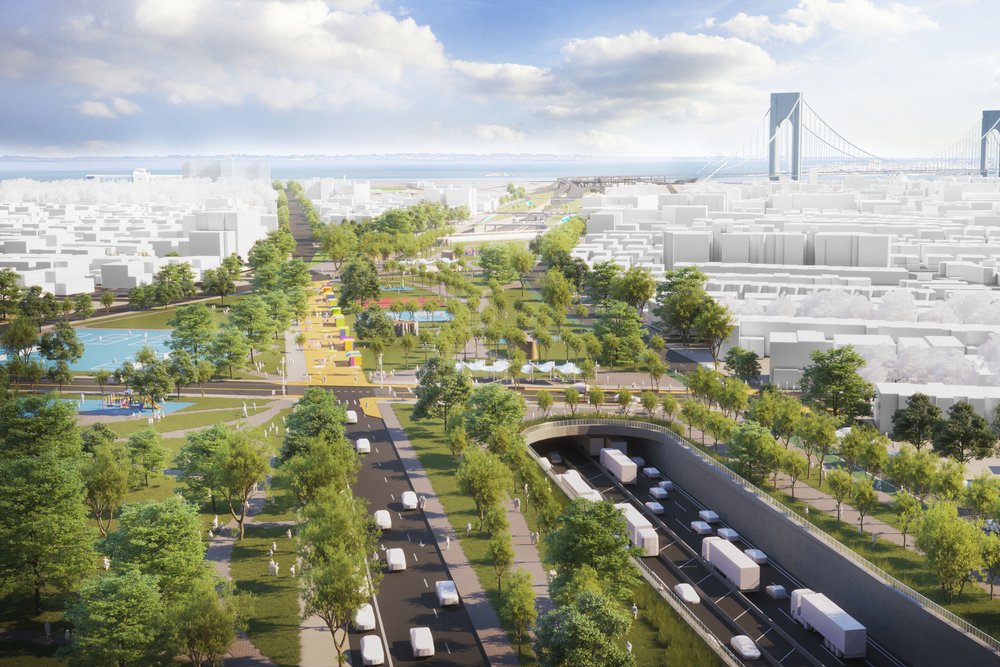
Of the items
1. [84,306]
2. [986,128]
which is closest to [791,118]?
[986,128]

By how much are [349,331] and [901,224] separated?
5389 cm

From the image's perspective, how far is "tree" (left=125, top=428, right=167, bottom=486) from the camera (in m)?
29.3

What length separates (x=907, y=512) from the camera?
81.7 ft

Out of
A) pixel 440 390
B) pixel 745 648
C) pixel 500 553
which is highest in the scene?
pixel 440 390

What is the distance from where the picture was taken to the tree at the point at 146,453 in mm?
29312

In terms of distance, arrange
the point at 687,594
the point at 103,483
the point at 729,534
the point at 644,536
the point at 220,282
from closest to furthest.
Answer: the point at 687,594 < the point at 103,483 < the point at 644,536 < the point at 729,534 < the point at 220,282

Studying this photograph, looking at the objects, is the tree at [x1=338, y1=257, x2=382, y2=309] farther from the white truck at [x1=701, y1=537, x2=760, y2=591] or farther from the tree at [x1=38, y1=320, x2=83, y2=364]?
the white truck at [x1=701, y1=537, x2=760, y2=591]

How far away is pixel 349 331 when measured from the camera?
55.2 metres

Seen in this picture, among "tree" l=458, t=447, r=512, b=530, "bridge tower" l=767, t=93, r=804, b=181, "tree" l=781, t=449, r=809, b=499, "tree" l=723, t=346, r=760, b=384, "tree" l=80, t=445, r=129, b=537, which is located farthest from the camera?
"bridge tower" l=767, t=93, r=804, b=181

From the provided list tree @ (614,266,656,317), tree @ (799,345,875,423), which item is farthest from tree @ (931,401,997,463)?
tree @ (614,266,656,317)

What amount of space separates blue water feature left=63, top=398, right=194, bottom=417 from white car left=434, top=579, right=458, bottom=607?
68.6ft

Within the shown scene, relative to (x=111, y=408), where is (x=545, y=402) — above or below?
above

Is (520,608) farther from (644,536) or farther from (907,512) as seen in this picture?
(907,512)

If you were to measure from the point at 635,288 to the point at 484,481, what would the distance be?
30671 millimetres
